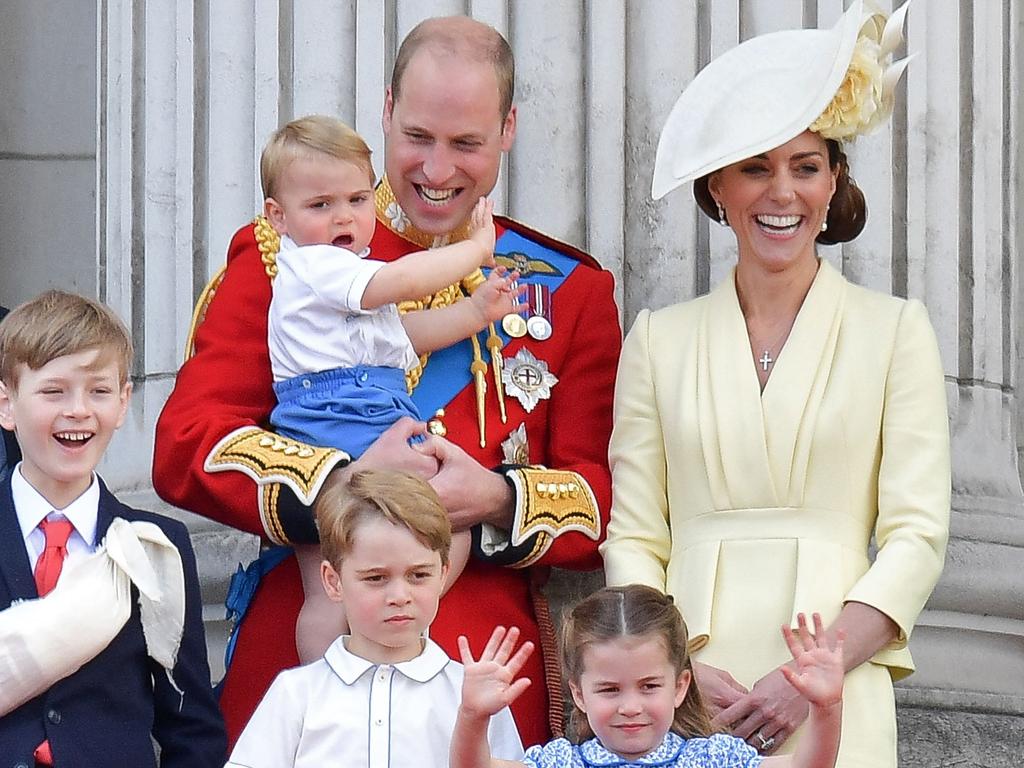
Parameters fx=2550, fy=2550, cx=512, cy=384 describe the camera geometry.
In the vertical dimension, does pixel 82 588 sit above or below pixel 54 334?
below

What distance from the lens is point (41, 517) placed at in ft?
13.7

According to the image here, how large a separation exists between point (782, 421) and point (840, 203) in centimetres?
49

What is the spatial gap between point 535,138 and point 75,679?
1772mm

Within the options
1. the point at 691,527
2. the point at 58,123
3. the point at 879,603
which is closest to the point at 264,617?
the point at 691,527

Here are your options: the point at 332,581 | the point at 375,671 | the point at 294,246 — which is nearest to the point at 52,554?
the point at 332,581

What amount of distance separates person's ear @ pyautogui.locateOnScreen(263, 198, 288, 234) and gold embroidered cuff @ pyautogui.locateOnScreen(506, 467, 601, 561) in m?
0.61

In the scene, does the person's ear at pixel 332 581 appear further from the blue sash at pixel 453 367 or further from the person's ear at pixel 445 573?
the blue sash at pixel 453 367

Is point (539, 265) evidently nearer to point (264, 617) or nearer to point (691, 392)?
point (691, 392)

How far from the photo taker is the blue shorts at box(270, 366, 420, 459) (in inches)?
179

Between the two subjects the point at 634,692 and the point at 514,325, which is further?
the point at 514,325

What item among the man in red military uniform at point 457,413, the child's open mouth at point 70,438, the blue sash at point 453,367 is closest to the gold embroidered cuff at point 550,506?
the man in red military uniform at point 457,413

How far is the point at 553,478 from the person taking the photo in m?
4.67

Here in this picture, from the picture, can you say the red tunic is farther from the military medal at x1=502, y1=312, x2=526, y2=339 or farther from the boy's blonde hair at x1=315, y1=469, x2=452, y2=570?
the boy's blonde hair at x1=315, y1=469, x2=452, y2=570

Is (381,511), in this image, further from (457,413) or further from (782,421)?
(782,421)
